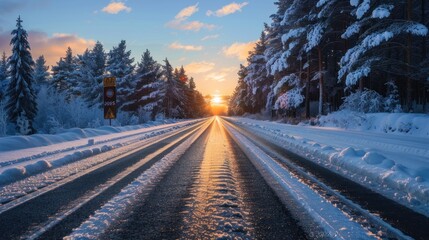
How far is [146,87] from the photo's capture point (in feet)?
178

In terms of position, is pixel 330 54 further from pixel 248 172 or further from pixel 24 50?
pixel 24 50

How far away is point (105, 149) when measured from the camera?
10852 mm

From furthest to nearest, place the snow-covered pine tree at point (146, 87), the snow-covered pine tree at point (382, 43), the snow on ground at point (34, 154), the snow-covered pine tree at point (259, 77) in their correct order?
the snow-covered pine tree at point (146, 87), the snow-covered pine tree at point (259, 77), the snow-covered pine tree at point (382, 43), the snow on ground at point (34, 154)

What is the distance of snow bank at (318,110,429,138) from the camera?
13.7m

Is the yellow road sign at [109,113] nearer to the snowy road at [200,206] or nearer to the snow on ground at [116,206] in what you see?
the snowy road at [200,206]

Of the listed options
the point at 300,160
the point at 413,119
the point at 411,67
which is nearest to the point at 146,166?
the point at 300,160

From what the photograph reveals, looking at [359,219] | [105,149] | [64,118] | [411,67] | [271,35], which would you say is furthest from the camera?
[271,35]

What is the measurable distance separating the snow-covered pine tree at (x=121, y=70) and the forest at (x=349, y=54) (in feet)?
64.3

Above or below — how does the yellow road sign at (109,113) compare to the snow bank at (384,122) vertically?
above

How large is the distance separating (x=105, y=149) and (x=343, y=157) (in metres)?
7.53

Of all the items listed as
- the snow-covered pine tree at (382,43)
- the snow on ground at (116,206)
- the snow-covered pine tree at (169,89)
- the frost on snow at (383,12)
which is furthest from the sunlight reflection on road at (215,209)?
the snow-covered pine tree at (169,89)

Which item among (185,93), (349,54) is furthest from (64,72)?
(349,54)

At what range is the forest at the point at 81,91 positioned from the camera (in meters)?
28.7

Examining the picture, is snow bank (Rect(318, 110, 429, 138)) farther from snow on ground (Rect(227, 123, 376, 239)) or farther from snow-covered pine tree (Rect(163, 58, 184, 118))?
snow-covered pine tree (Rect(163, 58, 184, 118))
